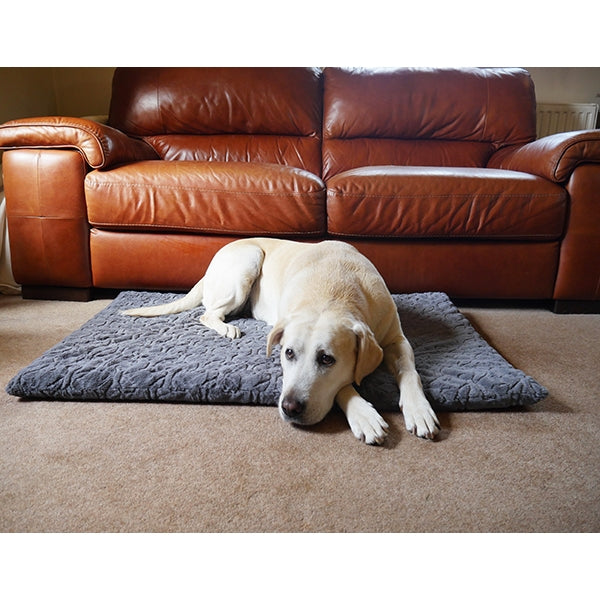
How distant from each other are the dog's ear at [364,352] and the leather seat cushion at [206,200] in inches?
44.8

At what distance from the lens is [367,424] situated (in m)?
1.46

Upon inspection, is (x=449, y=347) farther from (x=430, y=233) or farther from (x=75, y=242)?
(x=75, y=242)

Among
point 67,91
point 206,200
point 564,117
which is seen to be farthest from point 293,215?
point 564,117

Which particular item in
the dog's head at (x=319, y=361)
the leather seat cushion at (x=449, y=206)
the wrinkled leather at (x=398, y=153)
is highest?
the wrinkled leather at (x=398, y=153)

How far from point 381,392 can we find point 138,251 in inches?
61.2

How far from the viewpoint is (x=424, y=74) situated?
3.47 meters

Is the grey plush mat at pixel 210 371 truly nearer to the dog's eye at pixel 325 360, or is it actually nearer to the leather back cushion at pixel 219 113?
the dog's eye at pixel 325 360

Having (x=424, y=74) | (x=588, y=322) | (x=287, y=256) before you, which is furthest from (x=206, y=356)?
(x=424, y=74)

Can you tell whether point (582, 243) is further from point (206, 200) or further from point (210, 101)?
point (210, 101)

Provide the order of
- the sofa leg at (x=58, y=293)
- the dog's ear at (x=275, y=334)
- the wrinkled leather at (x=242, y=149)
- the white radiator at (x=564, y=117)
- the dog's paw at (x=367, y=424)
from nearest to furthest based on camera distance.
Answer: the dog's paw at (x=367, y=424), the dog's ear at (x=275, y=334), the sofa leg at (x=58, y=293), the wrinkled leather at (x=242, y=149), the white radiator at (x=564, y=117)

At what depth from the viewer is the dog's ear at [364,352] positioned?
1.51 metres

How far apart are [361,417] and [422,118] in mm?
2562

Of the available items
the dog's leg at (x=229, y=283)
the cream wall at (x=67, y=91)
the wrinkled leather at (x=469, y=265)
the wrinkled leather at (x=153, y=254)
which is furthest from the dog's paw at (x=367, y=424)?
the cream wall at (x=67, y=91)

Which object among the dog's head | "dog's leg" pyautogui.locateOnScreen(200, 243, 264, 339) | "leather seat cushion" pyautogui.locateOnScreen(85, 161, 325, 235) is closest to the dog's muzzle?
the dog's head
